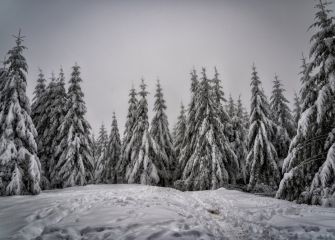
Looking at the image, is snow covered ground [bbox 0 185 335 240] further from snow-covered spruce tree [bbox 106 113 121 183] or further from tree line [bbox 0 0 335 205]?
snow-covered spruce tree [bbox 106 113 121 183]

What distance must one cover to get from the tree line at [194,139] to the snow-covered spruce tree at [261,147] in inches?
3.3

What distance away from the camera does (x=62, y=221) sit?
7.80 m

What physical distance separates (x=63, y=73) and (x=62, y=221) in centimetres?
2188

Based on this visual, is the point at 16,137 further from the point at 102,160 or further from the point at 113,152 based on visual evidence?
the point at 102,160

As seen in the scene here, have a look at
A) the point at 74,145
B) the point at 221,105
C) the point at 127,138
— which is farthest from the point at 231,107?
the point at 74,145

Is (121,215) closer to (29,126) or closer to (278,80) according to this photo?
(29,126)

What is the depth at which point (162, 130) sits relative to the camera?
1196 inches

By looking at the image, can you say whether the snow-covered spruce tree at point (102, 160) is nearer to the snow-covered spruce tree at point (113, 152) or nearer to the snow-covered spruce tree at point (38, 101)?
the snow-covered spruce tree at point (113, 152)

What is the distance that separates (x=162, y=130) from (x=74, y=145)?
1043cm

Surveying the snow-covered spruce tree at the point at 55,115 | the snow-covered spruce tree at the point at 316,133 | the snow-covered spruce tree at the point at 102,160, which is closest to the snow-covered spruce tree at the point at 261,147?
the snow-covered spruce tree at the point at 316,133

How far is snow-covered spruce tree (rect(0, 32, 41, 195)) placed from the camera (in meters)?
14.0

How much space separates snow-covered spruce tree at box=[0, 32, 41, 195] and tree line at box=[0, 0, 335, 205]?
5 centimetres

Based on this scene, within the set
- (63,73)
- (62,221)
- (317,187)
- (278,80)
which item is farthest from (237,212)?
(63,73)

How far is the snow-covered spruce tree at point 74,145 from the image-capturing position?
23.6 metres
